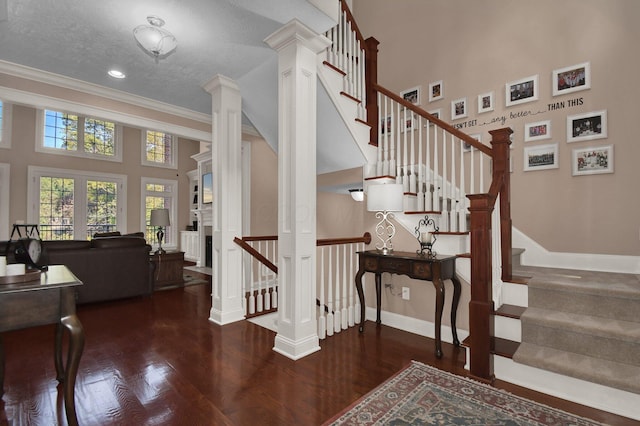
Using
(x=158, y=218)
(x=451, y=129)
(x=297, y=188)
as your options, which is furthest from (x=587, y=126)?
(x=158, y=218)

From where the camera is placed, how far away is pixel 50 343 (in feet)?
9.57

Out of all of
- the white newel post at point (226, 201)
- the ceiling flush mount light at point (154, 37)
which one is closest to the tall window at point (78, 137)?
the white newel post at point (226, 201)

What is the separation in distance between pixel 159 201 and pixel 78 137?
8.21 ft

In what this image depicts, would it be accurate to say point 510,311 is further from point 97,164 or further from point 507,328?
point 97,164

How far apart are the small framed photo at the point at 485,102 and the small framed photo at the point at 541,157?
687mm

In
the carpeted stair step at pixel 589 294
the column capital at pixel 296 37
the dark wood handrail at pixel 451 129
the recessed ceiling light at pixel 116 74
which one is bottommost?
the carpeted stair step at pixel 589 294

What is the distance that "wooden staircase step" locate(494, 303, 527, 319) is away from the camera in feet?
7.68

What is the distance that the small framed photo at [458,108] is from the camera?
13.1ft

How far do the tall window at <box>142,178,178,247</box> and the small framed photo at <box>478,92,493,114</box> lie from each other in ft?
27.4

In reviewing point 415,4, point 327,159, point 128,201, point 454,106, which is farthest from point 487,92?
point 128,201

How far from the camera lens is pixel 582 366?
197 cm

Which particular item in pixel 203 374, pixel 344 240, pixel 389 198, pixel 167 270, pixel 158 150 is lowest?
pixel 203 374

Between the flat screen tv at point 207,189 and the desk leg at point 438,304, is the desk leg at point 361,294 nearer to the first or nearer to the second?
the desk leg at point 438,304

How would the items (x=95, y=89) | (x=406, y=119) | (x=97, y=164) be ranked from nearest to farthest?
(x=95, y=89)
(x=406, y=119)
(x=97, y=164)
